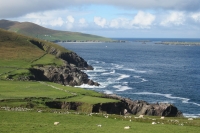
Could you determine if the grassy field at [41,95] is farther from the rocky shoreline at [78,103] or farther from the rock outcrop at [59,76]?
the rock outcrop at [59,76]

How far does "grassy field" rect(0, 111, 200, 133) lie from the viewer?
3650 cm

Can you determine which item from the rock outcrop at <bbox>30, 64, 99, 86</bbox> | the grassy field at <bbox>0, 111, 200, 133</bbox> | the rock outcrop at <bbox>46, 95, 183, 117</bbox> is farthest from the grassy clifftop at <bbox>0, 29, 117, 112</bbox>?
the grassy field at <bbox>0, 111, 200, 133</bbox>

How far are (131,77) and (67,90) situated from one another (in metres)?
71.3

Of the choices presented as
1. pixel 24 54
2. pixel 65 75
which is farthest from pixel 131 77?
pixel 24 54

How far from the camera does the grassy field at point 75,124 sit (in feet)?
120

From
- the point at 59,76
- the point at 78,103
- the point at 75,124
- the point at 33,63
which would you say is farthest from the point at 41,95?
the point at 33,63

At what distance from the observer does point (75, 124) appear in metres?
42.0

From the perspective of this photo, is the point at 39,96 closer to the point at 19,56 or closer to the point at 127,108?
the point at 127,108

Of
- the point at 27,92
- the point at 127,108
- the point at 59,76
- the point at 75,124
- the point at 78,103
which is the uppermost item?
the point at 75,124

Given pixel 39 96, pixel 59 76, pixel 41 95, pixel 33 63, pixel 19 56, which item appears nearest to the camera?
pixel 39 96

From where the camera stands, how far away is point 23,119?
43781 mm

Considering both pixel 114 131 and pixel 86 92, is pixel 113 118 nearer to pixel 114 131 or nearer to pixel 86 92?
pixel 114 131

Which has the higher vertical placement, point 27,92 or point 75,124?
point 75,124

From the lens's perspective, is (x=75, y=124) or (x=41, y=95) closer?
(x=75, y=124)
